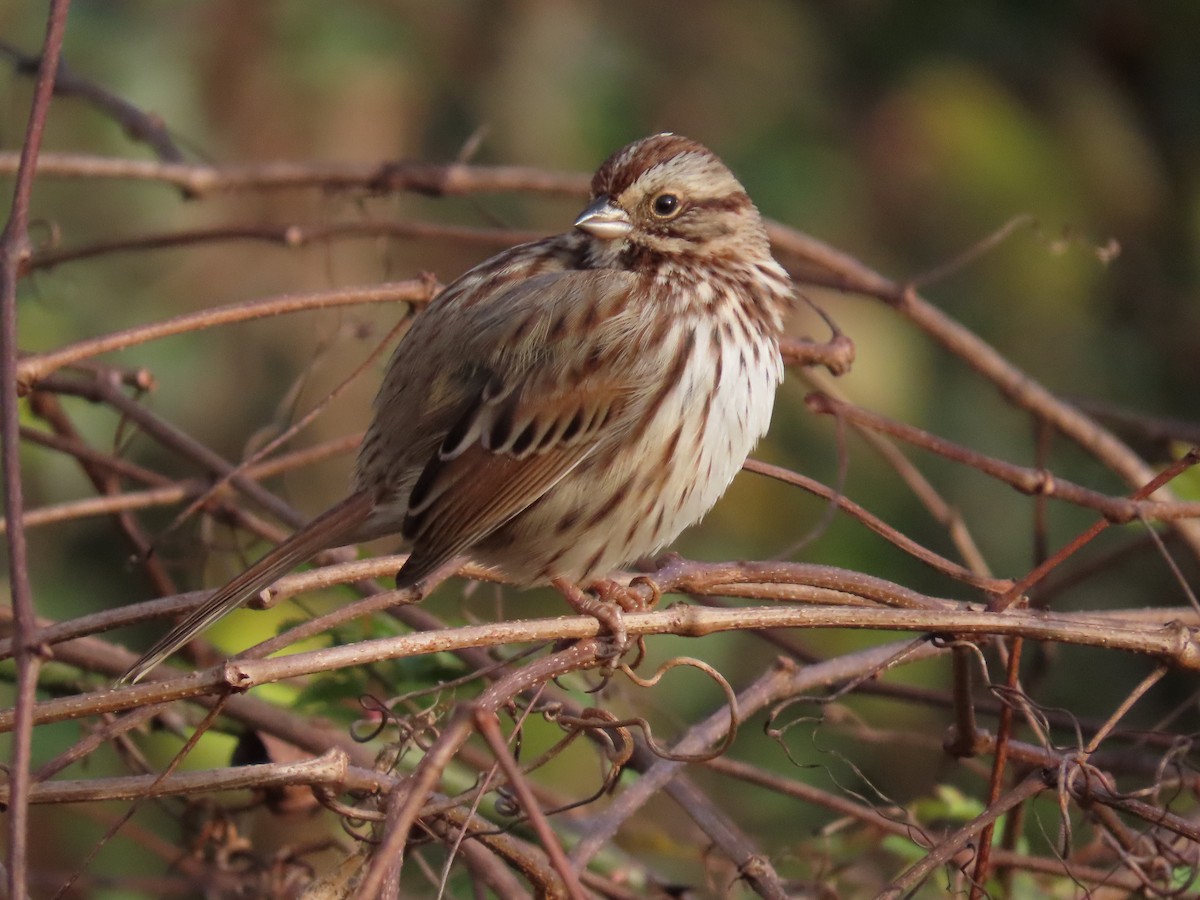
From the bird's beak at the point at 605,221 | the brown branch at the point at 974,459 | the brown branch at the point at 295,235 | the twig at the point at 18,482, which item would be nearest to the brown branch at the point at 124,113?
the brown branch at the point at 295,235

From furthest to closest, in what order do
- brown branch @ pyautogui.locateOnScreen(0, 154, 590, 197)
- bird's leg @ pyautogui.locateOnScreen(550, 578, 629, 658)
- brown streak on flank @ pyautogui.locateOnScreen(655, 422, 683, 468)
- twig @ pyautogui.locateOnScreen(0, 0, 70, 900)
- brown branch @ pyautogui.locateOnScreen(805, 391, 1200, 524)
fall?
brown branch @ pyautogui.locateOnScreen(0, 154, 590, 197)
brown streak on flank @ pyautogui.locateOnScreen(655, 422, 683, 468)
brown branch @ pyautogui.locateOnScreen(805, 391, 1200, 524)
bird's leg @ pyautogui.locateOnScreen(550, 578, 629, 658)
twig @ pyautogui.locateOnScreen(0, 0, 70, 900)

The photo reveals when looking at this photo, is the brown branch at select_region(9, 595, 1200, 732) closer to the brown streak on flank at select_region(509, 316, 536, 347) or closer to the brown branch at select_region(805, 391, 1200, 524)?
the brown branch at select_region(805, 391, 1200, 524)

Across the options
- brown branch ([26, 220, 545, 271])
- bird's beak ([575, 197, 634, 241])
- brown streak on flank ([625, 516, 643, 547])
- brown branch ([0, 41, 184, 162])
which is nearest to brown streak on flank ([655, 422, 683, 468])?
brown streak on flank ([625, 516, 643, 547])

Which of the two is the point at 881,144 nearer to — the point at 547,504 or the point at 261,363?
the point at 261,363

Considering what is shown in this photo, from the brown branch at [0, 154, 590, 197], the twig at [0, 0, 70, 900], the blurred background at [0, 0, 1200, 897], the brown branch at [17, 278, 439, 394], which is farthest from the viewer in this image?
the blurred background at [0, 0, 1200, 897]

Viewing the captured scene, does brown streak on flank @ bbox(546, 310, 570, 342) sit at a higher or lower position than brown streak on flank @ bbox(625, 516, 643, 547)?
higher

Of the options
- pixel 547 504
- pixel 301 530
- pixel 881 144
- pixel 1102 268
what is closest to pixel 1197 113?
pixel 1102 268
